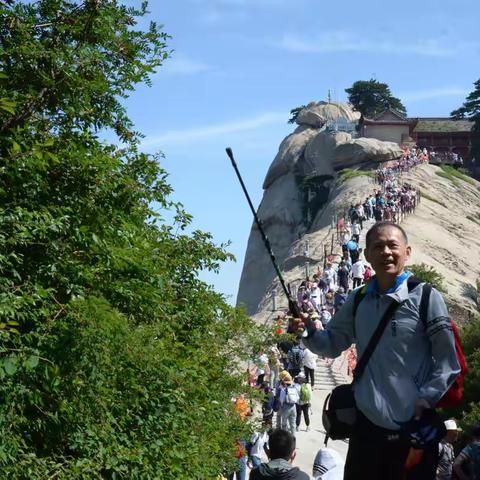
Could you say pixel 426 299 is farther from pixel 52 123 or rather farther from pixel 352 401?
pixel 52 123

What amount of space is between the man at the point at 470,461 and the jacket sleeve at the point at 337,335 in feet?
8.15

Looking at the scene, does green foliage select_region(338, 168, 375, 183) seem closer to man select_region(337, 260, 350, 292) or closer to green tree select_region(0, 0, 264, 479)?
man select_region(337, 260, 350, 292)

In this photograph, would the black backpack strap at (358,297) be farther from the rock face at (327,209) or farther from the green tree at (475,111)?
the green tree at (475,111)

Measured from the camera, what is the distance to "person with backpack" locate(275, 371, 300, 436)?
65.9ft

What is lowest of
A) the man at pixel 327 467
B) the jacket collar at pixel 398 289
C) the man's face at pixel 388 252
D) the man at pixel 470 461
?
the man at pixel 470 461

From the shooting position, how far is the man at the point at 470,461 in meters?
7.23

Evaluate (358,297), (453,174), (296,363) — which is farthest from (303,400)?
(453,174)

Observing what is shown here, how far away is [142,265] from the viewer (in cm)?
916

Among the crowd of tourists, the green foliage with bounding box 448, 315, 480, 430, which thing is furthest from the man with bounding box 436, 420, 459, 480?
the green foliage with bounding box 448, 315, 480, 430

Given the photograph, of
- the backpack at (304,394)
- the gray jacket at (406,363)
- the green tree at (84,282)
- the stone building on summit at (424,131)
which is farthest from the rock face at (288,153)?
the gray jacket at (406,363)

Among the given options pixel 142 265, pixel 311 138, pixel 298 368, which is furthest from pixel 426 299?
pixel 311 138

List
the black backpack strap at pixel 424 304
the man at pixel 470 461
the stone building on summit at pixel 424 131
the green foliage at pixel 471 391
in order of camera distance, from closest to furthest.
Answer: the black backpack strap at pixel 424 304
the man at pixel 470 461
the green foliage at pixel 471 391
the stone building on summit at pixel 424 131

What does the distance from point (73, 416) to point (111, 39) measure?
155 inches

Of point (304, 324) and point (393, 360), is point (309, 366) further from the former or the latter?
point (393, 360)
